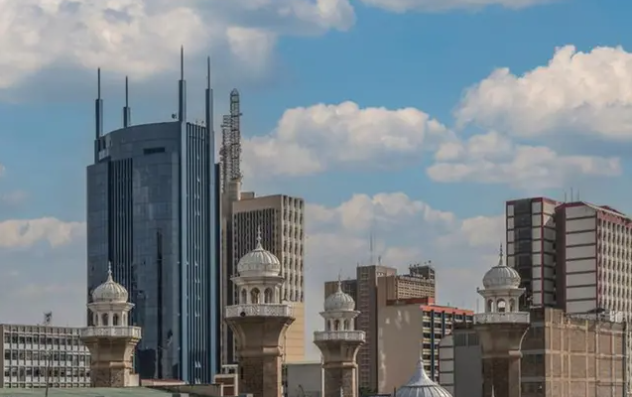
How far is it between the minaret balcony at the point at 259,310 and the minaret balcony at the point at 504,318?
78.8ft

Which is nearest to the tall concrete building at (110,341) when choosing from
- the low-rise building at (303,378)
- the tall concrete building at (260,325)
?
the tall concrete building at (260,325)

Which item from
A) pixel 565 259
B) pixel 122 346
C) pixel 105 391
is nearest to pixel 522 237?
pixel 565 259

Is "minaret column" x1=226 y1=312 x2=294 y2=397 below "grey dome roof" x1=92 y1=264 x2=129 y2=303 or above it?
below

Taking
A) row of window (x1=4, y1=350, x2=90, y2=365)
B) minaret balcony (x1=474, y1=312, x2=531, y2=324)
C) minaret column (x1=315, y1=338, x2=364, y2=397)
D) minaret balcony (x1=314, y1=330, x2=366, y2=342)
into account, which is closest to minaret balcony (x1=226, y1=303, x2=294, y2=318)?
minaret balcony (x1=474, y1=312, x2=531, y2=324)

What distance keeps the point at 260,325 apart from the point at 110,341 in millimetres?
21228

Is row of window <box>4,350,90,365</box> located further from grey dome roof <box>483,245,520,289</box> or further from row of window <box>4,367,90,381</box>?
grey dome roof <box>483,245,520,289</box>

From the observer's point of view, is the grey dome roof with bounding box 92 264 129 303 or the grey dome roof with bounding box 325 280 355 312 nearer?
the grey dome roof with bounding box 92 264 129 303

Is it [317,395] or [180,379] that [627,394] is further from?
[180,379]

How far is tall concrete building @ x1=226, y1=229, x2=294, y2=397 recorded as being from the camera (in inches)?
3666

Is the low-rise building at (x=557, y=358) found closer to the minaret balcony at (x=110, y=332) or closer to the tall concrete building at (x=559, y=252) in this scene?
the tall concrete building at (x=559, y=252)

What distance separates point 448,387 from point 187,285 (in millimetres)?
53501

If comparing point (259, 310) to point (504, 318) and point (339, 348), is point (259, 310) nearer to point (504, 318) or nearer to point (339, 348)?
point (504, 318)

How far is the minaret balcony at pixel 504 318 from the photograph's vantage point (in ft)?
364

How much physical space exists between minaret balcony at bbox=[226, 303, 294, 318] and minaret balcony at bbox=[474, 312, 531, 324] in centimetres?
2402
